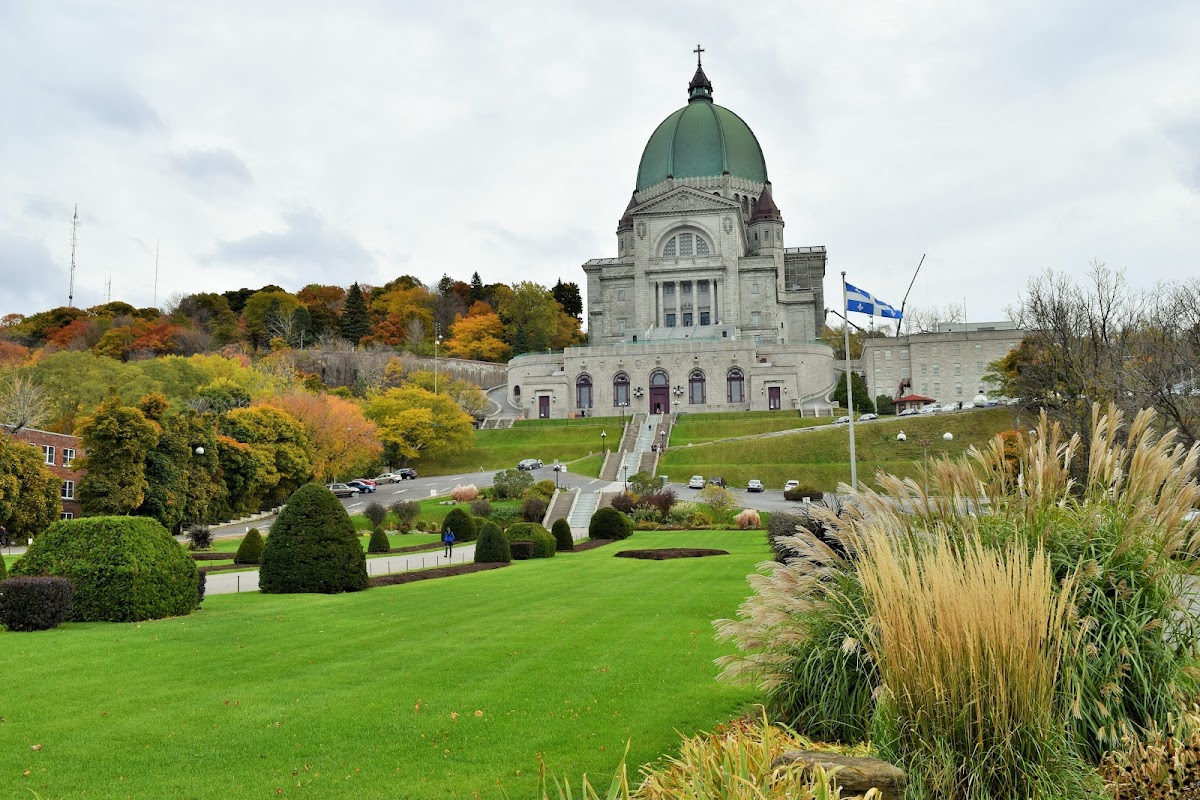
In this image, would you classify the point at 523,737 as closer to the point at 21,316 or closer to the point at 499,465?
the point at 499,465

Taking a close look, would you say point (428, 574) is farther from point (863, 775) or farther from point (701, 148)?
point (701, 148)

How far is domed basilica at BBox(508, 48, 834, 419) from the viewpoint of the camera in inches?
3354

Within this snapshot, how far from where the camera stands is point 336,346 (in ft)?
322

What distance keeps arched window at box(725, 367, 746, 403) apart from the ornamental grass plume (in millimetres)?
77151

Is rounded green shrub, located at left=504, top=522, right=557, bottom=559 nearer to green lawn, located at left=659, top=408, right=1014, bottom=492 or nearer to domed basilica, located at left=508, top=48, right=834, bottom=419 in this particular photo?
green lawn, located at left=659, top=408, right=1014, bottom=492

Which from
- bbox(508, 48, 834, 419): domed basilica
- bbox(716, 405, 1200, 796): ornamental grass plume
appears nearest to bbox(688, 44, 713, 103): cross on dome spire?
bbox(508, 48, 834, 419): domed basilica

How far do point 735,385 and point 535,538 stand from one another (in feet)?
187

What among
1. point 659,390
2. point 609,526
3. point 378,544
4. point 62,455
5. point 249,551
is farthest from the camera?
point 659,390

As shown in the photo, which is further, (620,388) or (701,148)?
(701,148)

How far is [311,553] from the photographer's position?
1888cm

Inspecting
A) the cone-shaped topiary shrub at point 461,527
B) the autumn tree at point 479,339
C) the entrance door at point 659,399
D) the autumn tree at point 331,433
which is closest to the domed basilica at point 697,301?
the entrance door at point 659,399

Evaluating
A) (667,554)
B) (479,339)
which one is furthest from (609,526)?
(479,339)

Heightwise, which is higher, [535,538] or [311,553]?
[311,553]

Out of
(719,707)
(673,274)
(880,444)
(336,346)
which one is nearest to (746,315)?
(673,274)
